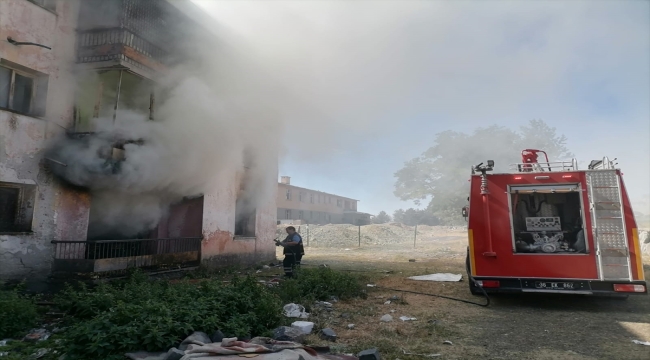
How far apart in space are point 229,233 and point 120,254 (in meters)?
3.76

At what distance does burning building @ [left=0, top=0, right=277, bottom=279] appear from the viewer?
7.04 metres

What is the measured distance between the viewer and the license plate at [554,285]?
19.8 ft

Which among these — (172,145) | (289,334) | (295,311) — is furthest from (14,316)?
(172,145)

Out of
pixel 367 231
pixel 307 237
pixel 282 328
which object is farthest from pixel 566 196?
pixel 367 231

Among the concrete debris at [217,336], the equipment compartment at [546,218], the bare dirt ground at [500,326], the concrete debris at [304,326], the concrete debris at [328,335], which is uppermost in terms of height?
the equipment compartment at [546,218]

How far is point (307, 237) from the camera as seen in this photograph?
84.1 feet

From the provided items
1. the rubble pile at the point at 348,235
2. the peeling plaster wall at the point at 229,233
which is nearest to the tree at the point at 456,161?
the rubble pile at the point at 348,235

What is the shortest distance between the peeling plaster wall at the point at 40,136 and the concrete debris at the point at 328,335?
5.69 m

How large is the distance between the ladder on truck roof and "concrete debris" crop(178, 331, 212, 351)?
576cm

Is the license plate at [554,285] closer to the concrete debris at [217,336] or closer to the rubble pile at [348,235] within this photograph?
the concrete debris at [217,336]

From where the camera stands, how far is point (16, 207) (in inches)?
275

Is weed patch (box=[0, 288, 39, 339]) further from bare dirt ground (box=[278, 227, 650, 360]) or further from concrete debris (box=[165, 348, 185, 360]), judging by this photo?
bare dirt ground (box=[278, 227, 650, 360])

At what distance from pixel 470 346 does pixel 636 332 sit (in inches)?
95.1

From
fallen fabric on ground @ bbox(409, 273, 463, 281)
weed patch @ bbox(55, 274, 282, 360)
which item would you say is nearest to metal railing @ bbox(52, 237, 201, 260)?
weed patch @ bbox(55, 274, 282, 360)
